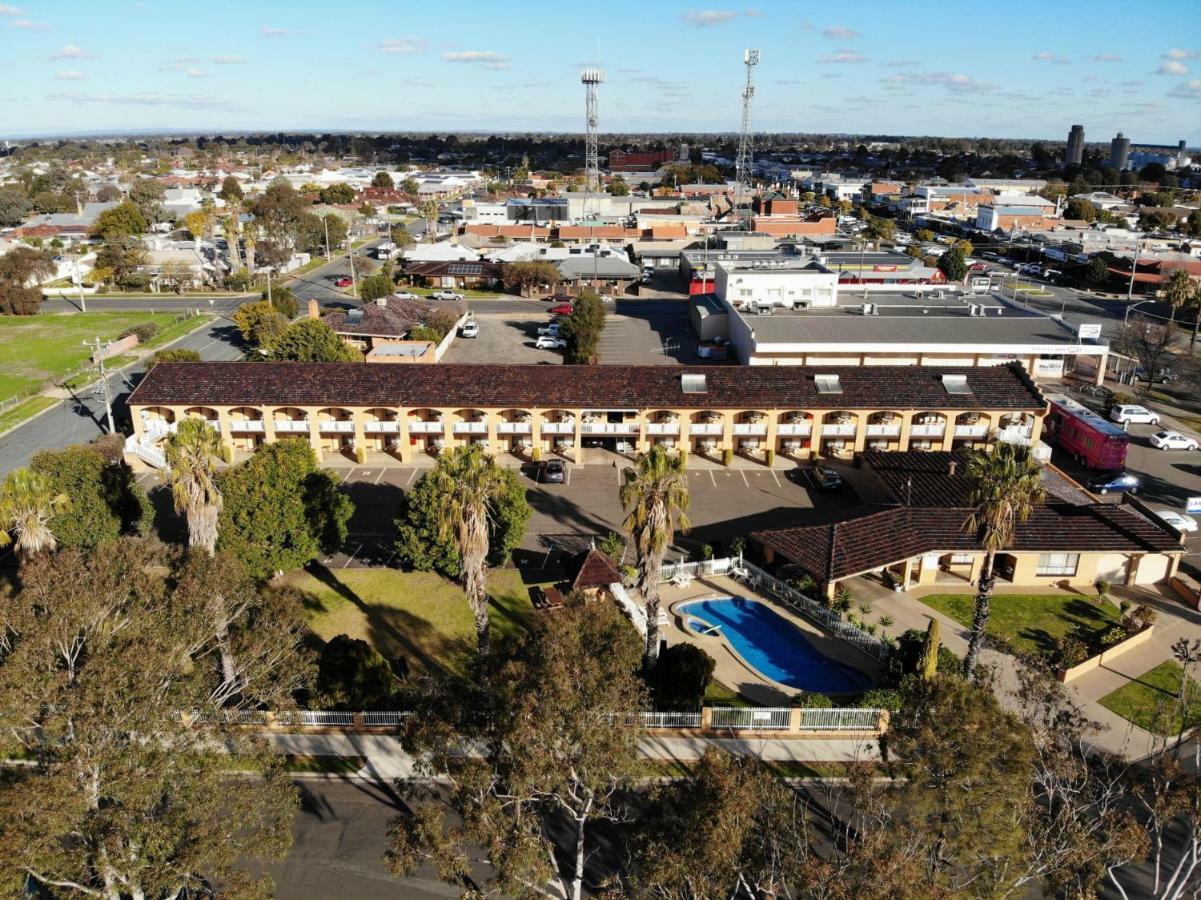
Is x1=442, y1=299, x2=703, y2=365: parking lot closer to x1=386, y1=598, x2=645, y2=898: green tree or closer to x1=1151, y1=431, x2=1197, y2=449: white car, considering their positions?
x1=1151, y1=431, x2=1197, y2=449: white car

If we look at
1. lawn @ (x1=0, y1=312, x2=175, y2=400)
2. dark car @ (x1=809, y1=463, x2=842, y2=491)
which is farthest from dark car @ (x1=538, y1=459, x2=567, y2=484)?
lawn @ (x1=0, y1=312, x2=175, y2=400)

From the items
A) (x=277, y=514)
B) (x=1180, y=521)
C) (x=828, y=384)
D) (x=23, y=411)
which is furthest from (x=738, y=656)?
(x=23, y=411)

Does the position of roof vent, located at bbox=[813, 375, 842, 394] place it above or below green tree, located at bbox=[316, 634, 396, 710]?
above

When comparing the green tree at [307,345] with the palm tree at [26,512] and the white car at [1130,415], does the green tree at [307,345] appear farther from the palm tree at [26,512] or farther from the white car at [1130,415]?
the white car at [1130,415]

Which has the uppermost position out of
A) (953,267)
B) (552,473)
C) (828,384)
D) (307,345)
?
(953,267)

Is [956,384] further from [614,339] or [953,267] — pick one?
[953,267]

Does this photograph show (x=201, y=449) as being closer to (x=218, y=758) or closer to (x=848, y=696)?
(x=218, y=758)
